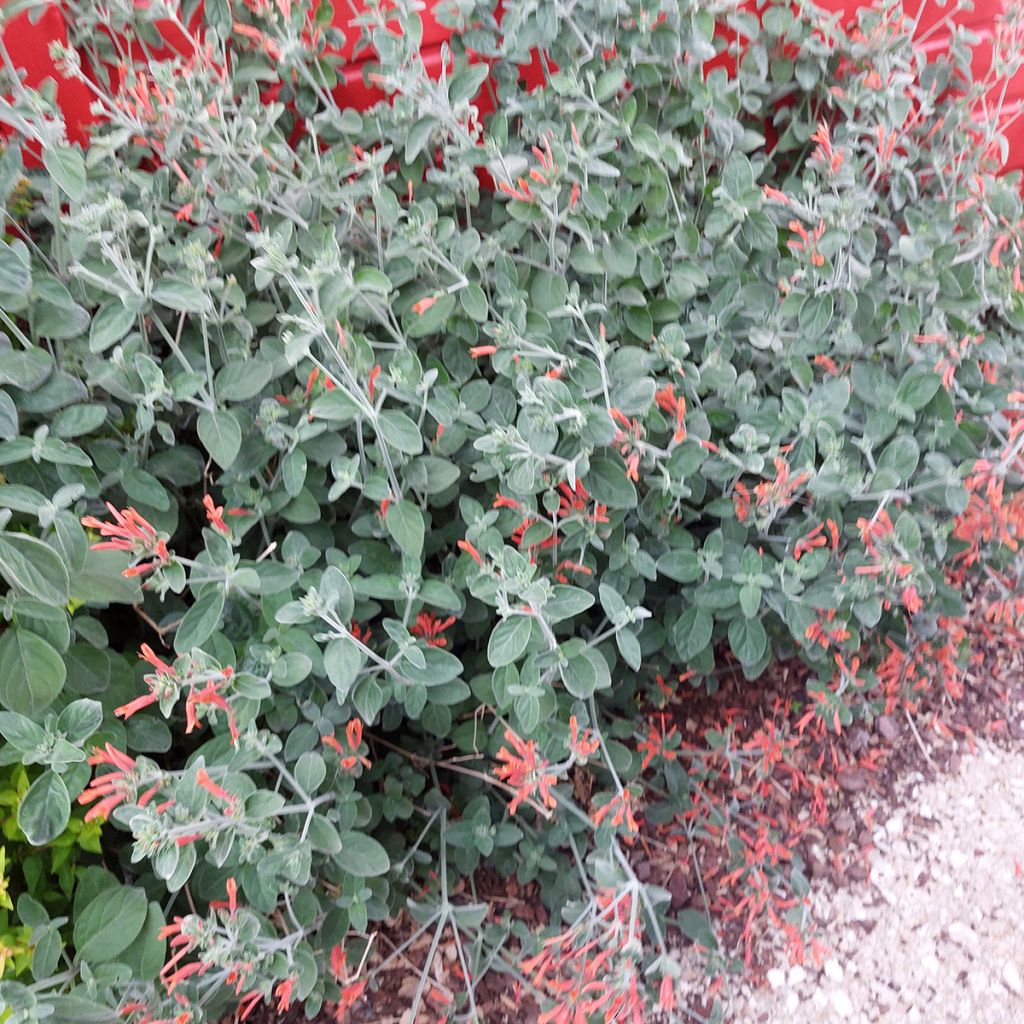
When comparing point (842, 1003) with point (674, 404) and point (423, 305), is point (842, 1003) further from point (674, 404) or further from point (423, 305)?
point (423, 305)

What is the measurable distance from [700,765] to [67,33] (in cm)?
198

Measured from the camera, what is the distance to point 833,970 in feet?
4.65

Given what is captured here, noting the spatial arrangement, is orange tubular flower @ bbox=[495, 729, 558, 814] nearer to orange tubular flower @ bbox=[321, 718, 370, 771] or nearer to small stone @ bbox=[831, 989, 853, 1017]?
orange tubular flower @ bbox=[321, 718, 370, 771]

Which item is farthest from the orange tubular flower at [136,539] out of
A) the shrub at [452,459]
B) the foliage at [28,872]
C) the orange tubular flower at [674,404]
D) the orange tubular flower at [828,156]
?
the orange tubular flower at [828,156]

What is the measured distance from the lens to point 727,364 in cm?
140

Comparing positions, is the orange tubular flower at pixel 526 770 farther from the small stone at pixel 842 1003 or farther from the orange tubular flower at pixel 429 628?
the small stone at pixel 842 1003

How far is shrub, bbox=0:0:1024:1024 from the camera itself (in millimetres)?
1114

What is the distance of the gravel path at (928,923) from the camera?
4.50 ft

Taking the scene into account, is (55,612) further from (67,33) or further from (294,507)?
(67,33)

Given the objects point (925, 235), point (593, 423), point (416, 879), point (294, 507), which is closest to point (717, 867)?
point (416, 879)

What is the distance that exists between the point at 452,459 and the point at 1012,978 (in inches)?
53.2

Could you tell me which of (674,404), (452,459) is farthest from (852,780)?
(452,459)

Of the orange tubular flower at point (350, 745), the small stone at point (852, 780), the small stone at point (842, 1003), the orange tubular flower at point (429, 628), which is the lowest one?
the small stone at point (842, 1003)

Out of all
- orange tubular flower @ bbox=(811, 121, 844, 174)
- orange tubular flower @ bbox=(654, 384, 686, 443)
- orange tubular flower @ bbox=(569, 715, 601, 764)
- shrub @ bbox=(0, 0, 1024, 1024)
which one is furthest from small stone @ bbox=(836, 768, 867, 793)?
orange tubular flower @ bbox=(811, 121, 844, 174)
